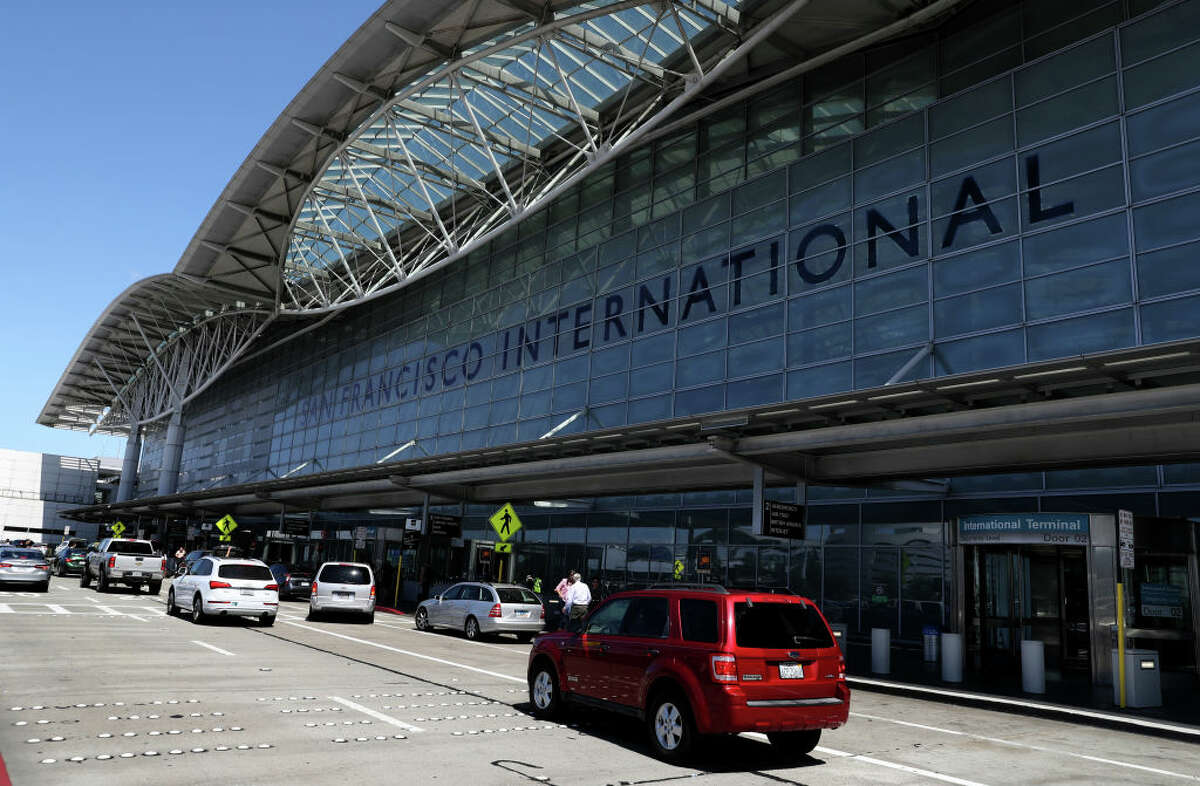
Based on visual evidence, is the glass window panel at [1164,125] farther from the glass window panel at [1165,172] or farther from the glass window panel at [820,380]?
the glass window panel at [820,380]

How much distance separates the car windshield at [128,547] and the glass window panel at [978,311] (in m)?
29.3

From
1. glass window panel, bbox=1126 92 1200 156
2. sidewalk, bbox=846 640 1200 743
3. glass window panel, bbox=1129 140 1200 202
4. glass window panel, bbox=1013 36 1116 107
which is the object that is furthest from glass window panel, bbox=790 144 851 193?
sidewalk, bbox=846 640 1200 743

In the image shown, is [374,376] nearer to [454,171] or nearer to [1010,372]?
[454,171]

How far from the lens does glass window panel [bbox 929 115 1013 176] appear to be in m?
21.6

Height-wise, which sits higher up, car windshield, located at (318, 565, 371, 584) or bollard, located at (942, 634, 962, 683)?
car windshield, located at (318, 565, 371, 584)

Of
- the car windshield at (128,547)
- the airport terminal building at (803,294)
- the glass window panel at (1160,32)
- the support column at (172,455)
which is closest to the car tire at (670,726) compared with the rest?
the airport terminal building at (803,294)

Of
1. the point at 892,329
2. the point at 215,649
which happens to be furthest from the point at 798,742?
the point at 892,329

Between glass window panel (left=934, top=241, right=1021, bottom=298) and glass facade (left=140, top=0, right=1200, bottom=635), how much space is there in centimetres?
5

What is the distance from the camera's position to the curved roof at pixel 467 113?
25203 millimetres

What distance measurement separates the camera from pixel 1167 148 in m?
18.7

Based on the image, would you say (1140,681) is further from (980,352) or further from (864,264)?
(864,264)

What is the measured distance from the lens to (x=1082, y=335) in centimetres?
1911

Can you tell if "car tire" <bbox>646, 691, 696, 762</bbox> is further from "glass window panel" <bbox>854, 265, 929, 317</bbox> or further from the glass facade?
"glass window panel" <bbox>854, 265, 929, 317</bbox>

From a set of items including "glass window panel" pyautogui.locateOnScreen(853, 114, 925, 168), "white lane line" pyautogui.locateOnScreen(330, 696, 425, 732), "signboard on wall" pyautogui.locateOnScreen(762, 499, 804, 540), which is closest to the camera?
"white lane line" pyautogui.locateOnScreen(330, 696, 425, 732)
